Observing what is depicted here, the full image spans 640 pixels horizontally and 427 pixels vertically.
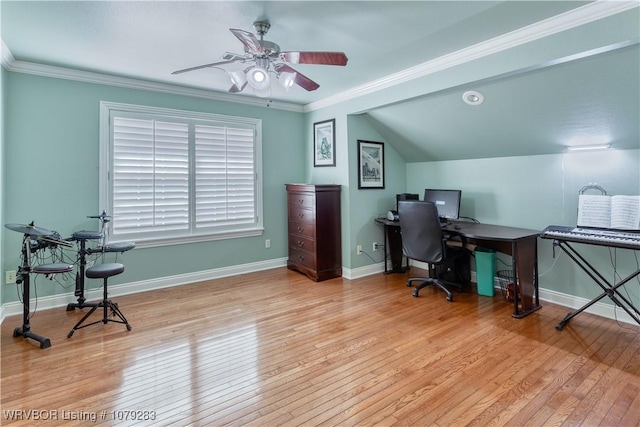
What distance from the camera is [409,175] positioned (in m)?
4.84

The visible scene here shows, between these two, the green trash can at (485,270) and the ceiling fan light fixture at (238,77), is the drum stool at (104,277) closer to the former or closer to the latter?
the ceiling fan light fixture at (238,77)

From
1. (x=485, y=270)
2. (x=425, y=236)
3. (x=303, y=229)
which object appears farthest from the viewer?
(x=303, y=229)

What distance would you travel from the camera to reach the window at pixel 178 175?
357cm

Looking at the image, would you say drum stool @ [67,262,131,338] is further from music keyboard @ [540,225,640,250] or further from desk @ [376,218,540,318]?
music keyboard @ [540,225,640,250]

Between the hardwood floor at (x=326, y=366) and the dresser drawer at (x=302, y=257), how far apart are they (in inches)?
35.7

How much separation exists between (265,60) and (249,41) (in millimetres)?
294

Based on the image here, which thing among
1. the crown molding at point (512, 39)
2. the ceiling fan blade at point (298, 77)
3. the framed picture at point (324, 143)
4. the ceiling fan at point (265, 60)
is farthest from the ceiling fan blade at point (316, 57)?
the framed picture at point (324, 143)

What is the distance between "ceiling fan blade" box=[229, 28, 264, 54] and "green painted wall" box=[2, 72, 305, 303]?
2.17m

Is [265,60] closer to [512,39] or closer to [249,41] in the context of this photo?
[249,41]

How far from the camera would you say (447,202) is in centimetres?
404

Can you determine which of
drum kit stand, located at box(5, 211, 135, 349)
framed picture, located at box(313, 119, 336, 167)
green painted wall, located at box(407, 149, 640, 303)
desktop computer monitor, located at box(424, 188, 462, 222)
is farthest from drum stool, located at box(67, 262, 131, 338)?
green painted wall, located at box(407, 149, 640, 303)

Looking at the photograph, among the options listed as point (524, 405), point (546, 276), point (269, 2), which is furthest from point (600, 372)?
point (269, 2)

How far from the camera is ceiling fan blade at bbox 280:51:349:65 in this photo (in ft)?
6.95

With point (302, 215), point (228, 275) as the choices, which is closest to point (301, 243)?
point (302, 215)
